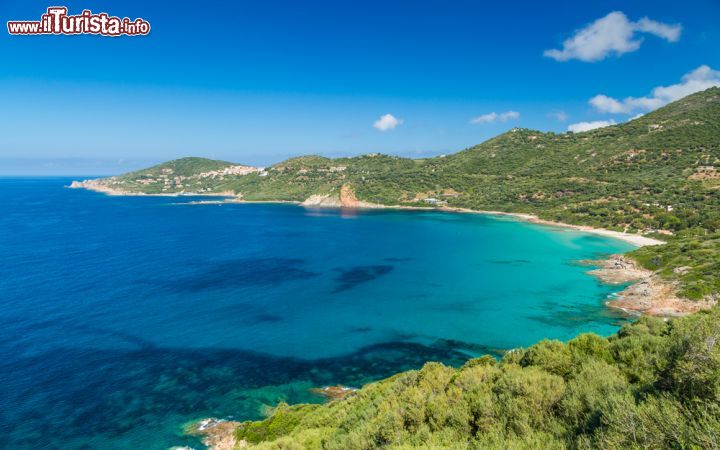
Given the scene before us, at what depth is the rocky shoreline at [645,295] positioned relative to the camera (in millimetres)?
48875

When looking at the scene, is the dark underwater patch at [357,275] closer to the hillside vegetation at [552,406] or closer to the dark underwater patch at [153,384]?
the dark underwater patch at [153,384]

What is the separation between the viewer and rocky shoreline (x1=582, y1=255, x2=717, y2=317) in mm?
48875

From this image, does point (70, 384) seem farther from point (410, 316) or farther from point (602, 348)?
point (602, 348)

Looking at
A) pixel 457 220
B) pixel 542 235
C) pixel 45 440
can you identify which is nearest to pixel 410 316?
pixel 45 440

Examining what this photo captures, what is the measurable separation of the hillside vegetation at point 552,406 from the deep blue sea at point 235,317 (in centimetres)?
1054

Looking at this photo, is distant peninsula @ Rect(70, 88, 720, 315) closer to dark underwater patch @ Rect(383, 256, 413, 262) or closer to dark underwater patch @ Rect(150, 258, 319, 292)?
dark underwater patch @ Rect(383, 256, 413, 262)

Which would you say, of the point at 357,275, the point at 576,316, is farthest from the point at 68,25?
the point at 576,316

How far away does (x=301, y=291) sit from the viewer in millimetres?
63750

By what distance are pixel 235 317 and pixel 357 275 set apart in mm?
27530

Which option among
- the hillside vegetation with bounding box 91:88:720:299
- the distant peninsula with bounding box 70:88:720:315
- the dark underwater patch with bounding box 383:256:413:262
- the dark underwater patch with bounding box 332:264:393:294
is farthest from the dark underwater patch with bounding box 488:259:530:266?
the dark underwater patch with bounding box 332:264:393:294

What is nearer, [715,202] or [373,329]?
[373,329]

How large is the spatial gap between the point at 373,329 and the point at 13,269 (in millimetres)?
69991

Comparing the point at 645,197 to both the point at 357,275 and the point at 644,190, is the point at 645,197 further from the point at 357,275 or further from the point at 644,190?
the point at 357,275

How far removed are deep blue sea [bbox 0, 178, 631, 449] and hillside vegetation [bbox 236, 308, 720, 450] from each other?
1054 cm
